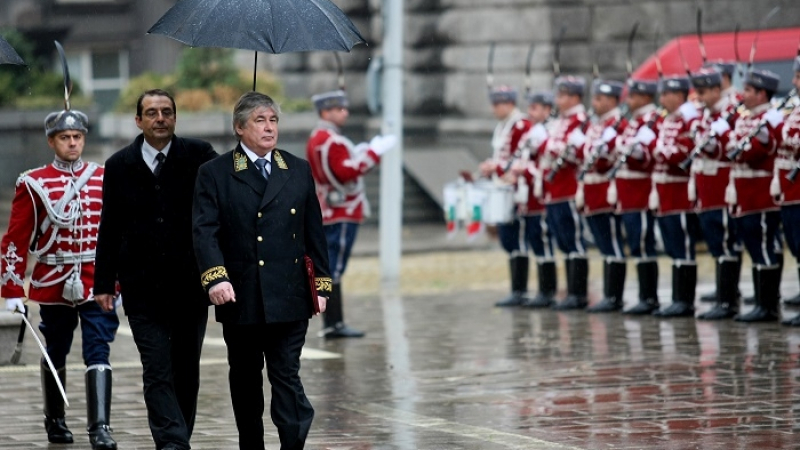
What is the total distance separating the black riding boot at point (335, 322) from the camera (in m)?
13.7

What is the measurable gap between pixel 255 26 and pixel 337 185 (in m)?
5.89

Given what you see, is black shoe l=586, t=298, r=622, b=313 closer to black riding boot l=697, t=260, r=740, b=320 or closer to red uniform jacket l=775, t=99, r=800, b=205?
black riding boot l=697, t=260, r=740, b=320

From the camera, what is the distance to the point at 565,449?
333 inches

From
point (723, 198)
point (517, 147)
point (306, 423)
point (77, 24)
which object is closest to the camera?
point (306, 423)

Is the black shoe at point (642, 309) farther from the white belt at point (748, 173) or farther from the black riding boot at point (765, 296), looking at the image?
the white belt at point (748, 173)

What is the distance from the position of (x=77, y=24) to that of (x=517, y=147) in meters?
22.4

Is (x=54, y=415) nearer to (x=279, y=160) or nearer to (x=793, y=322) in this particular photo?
(x=279, y=160)

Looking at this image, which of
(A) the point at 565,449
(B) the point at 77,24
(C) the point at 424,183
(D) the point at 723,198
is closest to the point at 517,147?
(D) the point at 723,198

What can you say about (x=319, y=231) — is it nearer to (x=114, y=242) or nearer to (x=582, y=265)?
(x=114, y=242)

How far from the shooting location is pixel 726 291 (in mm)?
13945

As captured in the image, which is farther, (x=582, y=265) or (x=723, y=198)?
(x=582, y=265)

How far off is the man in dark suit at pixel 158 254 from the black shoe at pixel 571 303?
288 inches

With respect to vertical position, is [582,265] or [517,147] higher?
[517,147]

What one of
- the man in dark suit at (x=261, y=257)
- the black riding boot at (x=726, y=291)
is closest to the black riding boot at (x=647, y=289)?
the black riding boot at (x=726, y=291)
